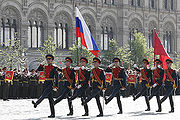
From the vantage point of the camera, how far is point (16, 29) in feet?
127

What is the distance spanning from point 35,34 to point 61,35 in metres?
3.05

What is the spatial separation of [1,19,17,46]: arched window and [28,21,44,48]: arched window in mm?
1644

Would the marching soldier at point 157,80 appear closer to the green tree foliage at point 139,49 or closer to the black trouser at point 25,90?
the black trouser at point 25,90

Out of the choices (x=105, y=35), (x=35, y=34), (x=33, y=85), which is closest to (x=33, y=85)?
(x=33, y=85)

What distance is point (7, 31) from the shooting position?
38.2 m

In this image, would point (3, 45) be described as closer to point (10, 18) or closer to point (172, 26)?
point (10, 18)

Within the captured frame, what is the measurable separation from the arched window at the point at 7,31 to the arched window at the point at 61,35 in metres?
4.66

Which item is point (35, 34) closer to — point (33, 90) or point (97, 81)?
point (33, 90)

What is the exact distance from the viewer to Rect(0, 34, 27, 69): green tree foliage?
3525 cm

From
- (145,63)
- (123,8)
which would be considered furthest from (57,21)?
(145,63)

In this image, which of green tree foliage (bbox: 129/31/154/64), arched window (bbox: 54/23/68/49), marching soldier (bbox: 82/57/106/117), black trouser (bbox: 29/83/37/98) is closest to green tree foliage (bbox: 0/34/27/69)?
arched window (bbox: 54/23/68/49)

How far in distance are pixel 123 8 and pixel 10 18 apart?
43.3 feet

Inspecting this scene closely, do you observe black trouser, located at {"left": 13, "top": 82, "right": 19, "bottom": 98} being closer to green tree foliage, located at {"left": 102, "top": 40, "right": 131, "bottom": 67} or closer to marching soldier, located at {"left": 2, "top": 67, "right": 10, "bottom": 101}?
marching soldier, located at {"left": 2, "top": 67, "right": 10, "bottom": 101}

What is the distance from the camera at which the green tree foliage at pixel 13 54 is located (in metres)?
35.2
